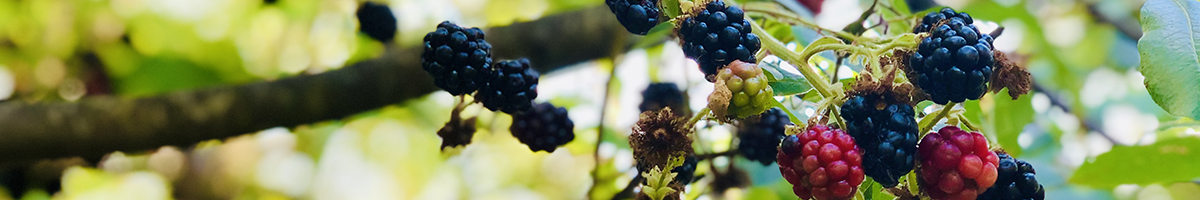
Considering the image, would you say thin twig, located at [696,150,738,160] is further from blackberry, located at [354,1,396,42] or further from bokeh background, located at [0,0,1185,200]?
blackberry, located at [354,1,396,42]

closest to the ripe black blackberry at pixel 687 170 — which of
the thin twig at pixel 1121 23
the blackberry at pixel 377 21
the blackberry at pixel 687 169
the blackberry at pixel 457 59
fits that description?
the blackberry at pixel 687 169

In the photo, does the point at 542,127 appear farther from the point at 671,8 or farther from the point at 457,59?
the point at 671,8

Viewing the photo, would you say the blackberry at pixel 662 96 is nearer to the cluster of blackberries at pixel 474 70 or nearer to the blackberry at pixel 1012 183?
the cluster of blackberries at pixel 474 70

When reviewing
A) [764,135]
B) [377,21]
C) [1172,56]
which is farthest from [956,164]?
[377,21]

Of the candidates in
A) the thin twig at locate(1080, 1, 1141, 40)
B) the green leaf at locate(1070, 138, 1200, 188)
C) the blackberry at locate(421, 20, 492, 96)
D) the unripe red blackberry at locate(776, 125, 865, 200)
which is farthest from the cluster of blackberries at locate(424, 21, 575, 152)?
the thin twig at locate(1080, 1, 1141, 40)

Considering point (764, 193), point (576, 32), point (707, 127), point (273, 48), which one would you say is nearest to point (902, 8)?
point (707, 127)

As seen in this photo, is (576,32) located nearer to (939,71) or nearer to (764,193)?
(764,193)
